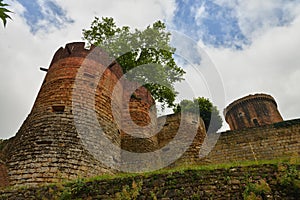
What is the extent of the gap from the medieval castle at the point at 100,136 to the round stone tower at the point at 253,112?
1213 cm

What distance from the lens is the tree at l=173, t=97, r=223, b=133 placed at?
65.1 ft

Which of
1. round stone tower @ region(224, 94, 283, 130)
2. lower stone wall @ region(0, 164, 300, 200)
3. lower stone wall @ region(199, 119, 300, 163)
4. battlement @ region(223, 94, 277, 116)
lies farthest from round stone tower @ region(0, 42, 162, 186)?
battlement @ region(223, 94, 277, 116)

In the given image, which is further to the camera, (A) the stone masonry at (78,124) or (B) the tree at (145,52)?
(B) the tree at (145,52)

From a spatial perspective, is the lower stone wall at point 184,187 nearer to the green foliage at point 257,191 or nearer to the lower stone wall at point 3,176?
the green foliage at point 257,191

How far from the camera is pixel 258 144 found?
12188 millimetres

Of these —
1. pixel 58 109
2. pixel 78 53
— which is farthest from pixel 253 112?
pixel 58 109

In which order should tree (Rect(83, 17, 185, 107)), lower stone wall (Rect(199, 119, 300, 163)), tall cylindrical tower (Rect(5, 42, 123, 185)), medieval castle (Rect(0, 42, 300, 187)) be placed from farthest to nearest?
tree (Rect(83, 17, 185, 107)), lower stone wall (Rect(199, 119, 300, 163)), medieval castle (Rect(0, 42, 300, 187)), tall cylindrical tower (Rect(5, 42, 123, 185))

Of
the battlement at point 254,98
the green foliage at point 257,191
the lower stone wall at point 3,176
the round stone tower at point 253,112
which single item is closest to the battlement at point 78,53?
the lower stone wall at point 3,176

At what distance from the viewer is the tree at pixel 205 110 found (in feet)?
65.1

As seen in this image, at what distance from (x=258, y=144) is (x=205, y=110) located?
26.1 feet

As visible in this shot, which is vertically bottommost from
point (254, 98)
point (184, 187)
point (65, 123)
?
point (184, 187)

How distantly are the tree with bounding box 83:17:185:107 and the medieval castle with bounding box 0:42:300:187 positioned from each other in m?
3.75

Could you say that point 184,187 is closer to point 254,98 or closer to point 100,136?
point 100,136

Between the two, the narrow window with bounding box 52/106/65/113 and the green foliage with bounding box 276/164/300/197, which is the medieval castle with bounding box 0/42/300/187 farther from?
the green foliage with bounding box 276/164/300/197
